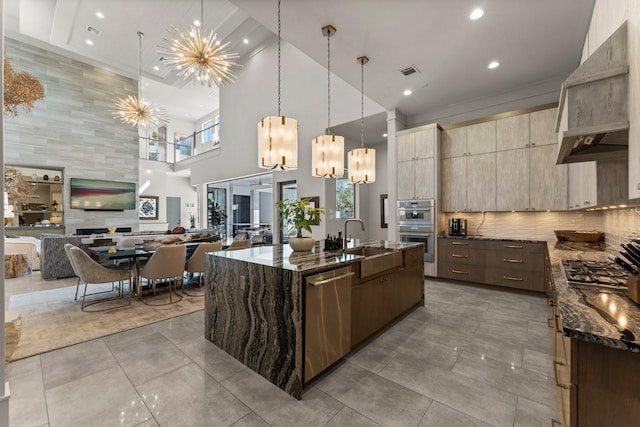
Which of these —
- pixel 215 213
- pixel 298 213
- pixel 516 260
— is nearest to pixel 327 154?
pixel 298 213

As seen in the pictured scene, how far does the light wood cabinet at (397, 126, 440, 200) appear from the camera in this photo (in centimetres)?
497

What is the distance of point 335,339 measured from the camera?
2.12 m

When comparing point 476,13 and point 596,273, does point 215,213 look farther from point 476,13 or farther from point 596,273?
point 596,273

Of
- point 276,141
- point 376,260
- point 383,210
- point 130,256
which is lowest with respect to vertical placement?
point 130,256

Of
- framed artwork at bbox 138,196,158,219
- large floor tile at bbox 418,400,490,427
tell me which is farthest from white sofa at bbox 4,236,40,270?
large floor tile at bbox 418,400,490,427

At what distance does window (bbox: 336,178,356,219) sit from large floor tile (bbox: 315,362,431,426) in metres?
4.81

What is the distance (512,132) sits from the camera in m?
4.40

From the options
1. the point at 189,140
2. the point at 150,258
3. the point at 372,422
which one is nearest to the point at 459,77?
the point at 372,422

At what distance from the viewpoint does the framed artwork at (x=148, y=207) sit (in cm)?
1186

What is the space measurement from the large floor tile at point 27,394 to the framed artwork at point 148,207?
36.2 ft

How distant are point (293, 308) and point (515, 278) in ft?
13.4

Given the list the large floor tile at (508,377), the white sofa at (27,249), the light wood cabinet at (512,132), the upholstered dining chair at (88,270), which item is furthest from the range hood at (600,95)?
the white sofa at (27,249)

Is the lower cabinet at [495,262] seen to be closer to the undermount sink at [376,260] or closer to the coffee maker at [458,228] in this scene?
the coffee maker at [458,228]

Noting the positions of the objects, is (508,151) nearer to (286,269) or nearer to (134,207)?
(286,269)
